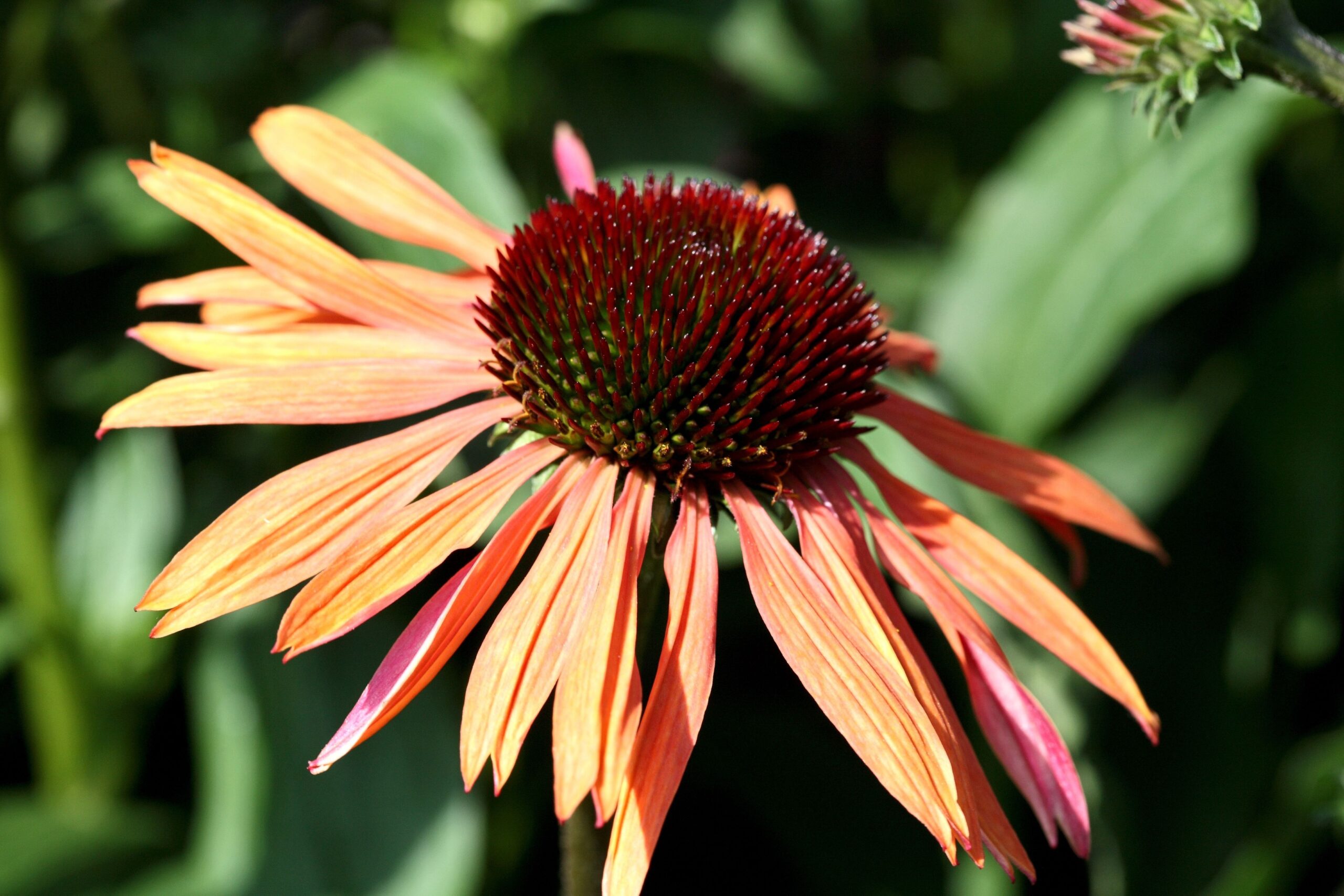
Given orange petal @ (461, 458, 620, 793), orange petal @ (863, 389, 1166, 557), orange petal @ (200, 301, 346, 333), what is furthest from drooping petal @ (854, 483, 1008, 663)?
orange petal @ (200, 301, 346, 333)

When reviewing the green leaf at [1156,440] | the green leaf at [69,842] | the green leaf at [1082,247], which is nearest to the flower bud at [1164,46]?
the green leaf at [1082,247]

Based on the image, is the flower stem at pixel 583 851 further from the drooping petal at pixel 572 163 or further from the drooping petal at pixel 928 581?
the drooping petal at pixel 572 163

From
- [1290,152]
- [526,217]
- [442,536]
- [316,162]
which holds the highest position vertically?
[316,162]

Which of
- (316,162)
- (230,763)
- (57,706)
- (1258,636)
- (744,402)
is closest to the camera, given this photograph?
(744,402)

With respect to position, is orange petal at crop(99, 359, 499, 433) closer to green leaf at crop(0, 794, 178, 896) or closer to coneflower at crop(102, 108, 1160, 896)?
coneflower at crop(102, 108, 1160, 896)

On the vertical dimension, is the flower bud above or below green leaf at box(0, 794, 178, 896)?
above

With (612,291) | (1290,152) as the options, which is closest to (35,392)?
(612,291)

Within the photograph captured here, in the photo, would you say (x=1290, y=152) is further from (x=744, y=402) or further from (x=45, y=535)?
(x=45, y=535)
